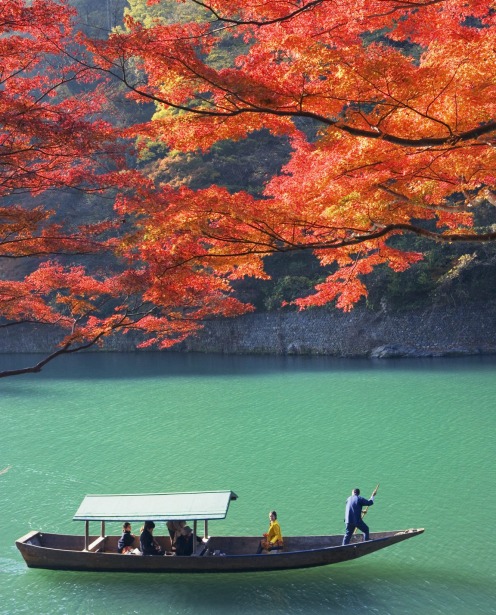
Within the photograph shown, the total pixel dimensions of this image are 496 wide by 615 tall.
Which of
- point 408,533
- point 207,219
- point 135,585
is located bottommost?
point 135,585

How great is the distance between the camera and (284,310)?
2464 cm

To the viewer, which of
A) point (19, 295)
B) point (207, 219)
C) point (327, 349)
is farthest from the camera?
point (327, 349)

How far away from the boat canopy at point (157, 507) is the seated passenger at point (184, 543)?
0.27 meters

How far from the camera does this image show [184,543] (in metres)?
→ 7.36

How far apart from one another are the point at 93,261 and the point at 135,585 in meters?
23.1

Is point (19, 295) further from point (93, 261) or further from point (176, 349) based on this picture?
point (93, 261)

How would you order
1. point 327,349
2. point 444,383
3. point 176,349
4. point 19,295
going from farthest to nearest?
point 176,349 < point 327,349 < point 444,383 < point 19,295

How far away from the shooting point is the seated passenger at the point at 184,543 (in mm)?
7352

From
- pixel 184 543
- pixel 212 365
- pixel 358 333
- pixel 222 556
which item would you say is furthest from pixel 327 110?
pixel 358 333

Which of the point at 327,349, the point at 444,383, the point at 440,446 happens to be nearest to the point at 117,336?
the point at 327,349

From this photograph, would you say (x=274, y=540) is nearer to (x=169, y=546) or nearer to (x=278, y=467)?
(x=169, y=546)

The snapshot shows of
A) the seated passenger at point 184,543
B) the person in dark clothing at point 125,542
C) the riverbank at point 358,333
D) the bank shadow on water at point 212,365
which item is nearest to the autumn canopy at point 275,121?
the person in dark clothing at point 125,542

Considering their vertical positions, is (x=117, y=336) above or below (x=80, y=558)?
above

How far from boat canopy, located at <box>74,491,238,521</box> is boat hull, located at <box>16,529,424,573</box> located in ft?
1.34
